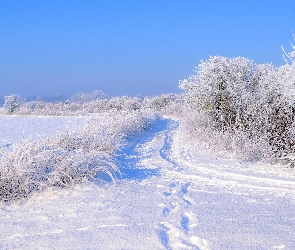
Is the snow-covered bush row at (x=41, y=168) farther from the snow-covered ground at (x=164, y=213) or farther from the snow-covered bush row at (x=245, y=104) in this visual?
the snow-covered bush row at (x=245, y=104)

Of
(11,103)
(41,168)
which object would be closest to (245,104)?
(41,168)

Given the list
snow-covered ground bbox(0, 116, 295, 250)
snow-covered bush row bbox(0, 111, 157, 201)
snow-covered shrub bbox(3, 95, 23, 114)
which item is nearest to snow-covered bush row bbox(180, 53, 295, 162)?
snow-covered ground bbox(0, 116, 295, 250)

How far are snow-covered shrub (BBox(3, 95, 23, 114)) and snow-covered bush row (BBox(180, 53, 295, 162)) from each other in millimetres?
28187

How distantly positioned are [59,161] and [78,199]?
152cm

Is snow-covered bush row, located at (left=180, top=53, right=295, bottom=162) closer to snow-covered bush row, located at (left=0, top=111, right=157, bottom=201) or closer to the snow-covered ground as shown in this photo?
the snow-covered ground

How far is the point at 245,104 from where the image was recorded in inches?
546

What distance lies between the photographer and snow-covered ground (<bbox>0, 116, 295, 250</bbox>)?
15.9 ft

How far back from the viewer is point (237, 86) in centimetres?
1424

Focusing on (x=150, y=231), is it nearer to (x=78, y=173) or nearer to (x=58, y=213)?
(x=58, y=213)

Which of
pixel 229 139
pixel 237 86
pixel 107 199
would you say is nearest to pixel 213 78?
pixel 237 86

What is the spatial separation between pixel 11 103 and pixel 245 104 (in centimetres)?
3305

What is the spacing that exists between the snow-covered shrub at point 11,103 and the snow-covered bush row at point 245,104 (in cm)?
2819

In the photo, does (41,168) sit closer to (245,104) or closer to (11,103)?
(245,104)

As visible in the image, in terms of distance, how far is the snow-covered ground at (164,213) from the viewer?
484cm
